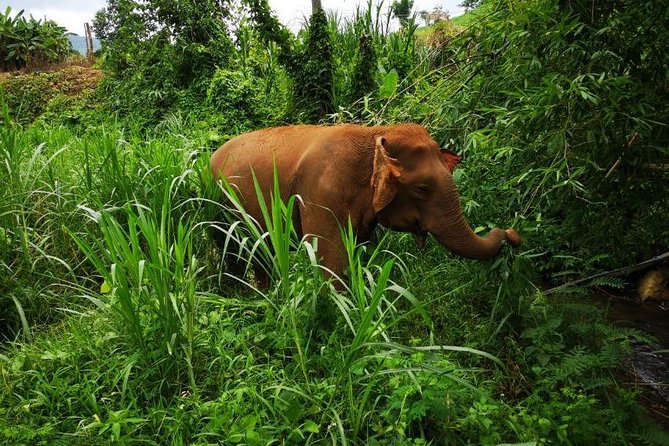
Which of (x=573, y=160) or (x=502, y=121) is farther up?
(x=502, y=121)

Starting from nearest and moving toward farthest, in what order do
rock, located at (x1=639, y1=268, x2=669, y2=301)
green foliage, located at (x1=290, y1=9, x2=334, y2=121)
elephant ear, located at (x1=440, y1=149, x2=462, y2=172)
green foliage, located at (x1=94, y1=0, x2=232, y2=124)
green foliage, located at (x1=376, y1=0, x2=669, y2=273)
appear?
1. green foliage, located at (x1=376, y1=0, x2=669, y2=273)
2. elephant ear, located at (x1=440, y1=149, x2=462, y2=172)
3. rock, located at (x1=639, y1=268, x2=669, y2=301)
4. green foliage, located at (x1=290, y1=9, x2=334, y2=121)
5. green foliage, located at (x1=94, y1=0, x2=232, y2=124)

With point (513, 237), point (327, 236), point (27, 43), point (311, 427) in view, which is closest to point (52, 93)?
point (27, 43)

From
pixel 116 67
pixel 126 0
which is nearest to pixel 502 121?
pixel 126 0

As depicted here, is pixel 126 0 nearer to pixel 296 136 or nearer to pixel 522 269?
pixel 296 136

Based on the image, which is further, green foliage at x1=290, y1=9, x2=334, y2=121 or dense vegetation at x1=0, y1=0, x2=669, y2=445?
green foliage at x1=290, y1=9, x2=334, y2=121

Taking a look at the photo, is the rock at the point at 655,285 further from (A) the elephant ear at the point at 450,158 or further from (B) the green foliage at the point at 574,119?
(A) the elephant ear at the point at 450,158

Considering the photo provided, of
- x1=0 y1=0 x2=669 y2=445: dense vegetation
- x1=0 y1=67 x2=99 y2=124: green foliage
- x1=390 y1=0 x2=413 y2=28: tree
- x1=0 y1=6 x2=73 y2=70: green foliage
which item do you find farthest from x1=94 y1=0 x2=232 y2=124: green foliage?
x1=0 y1=6 x2=73 y2=70: green foliage

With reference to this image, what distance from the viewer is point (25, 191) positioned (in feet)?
10.8

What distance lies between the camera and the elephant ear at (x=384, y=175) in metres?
2.94

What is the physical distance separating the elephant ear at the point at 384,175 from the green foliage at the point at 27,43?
14009mm

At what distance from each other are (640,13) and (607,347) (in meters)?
1.67

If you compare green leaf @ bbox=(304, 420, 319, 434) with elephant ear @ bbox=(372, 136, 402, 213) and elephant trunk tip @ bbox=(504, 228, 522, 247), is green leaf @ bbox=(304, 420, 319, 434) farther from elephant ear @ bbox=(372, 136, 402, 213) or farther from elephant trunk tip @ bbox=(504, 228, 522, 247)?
elephant trunk tip @ bbox=(504, 228, 522, 247)

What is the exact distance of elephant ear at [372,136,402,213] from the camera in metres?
2.94

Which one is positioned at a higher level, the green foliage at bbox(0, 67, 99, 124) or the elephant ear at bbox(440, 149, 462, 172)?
the green foliage at bbox(0, 67, 99, 124)
